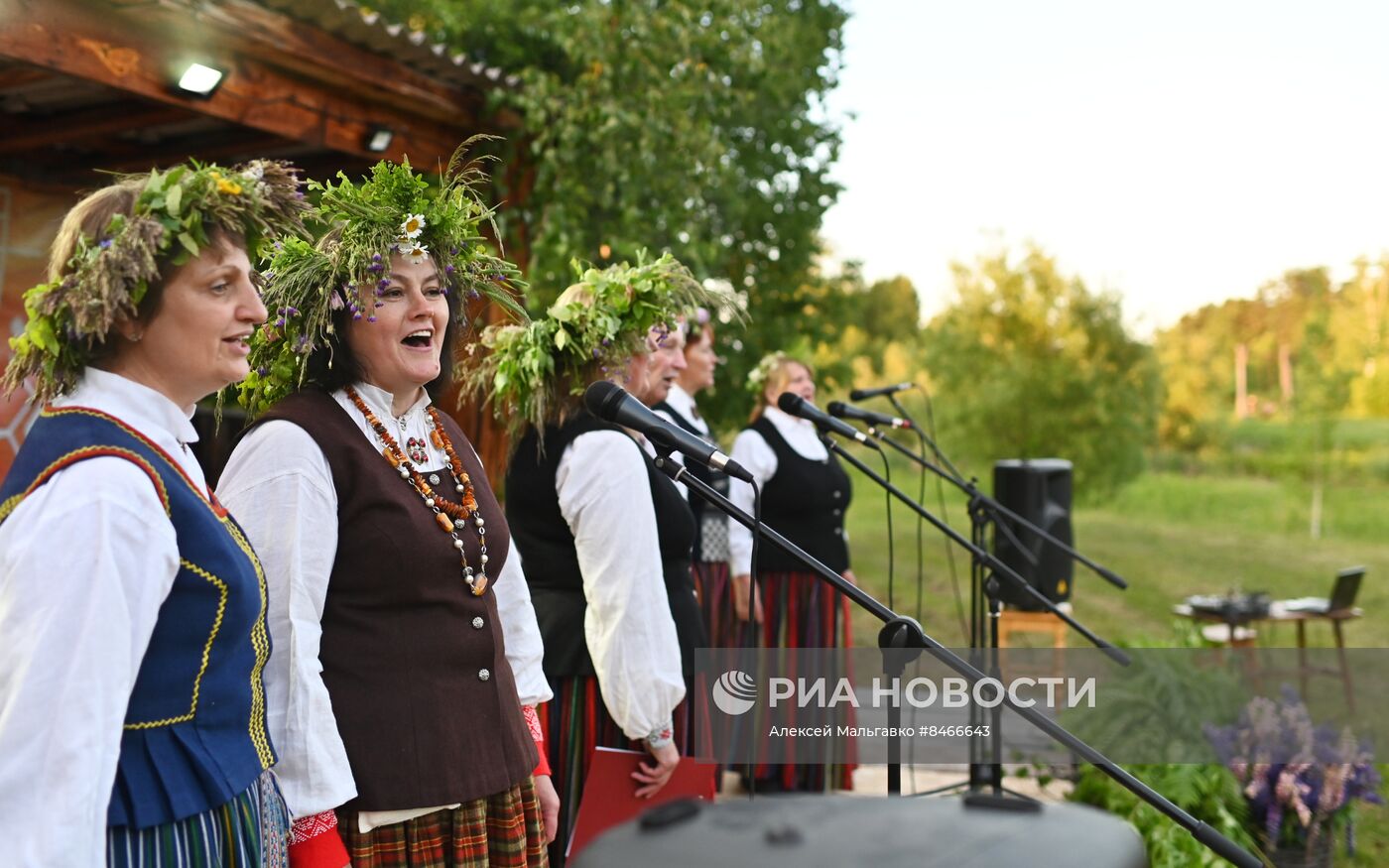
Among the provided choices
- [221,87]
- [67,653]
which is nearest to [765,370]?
[221,87]

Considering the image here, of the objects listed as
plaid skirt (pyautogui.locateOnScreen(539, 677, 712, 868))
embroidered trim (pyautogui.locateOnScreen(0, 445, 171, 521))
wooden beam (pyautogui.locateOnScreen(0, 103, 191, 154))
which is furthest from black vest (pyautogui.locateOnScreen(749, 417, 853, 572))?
embroidered trim (pyautogui.locateOnScreen(0, 445, 171, 521))

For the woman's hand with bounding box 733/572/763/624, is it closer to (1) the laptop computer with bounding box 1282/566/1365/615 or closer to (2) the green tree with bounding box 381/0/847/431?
(2) the green tree with bounding box 381/0/847/431

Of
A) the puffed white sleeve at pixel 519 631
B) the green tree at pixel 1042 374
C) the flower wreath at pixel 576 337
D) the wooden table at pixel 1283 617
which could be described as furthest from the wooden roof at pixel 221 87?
the green tree at pixel 1042 374

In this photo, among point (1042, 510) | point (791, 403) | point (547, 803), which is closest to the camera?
point (547, 803)

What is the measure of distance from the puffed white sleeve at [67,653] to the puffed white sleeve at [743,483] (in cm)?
297

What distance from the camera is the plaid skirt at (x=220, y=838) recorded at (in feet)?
3.95

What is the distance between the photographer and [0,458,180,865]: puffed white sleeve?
1.07m

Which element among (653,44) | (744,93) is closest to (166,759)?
(653,44)

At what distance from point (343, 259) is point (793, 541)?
2.76 metres

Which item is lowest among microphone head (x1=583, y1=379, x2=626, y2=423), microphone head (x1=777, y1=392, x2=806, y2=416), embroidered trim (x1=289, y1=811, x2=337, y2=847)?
embroidered trim (x1=289, y1=811, x2=337, y2=847)

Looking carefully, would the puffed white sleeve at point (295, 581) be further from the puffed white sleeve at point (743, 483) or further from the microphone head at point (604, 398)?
the puffed white sleeve at point (743, 483)

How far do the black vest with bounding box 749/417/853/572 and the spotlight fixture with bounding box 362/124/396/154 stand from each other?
1.63 m

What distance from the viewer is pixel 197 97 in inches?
136

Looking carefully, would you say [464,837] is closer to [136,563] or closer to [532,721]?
[532,721]
